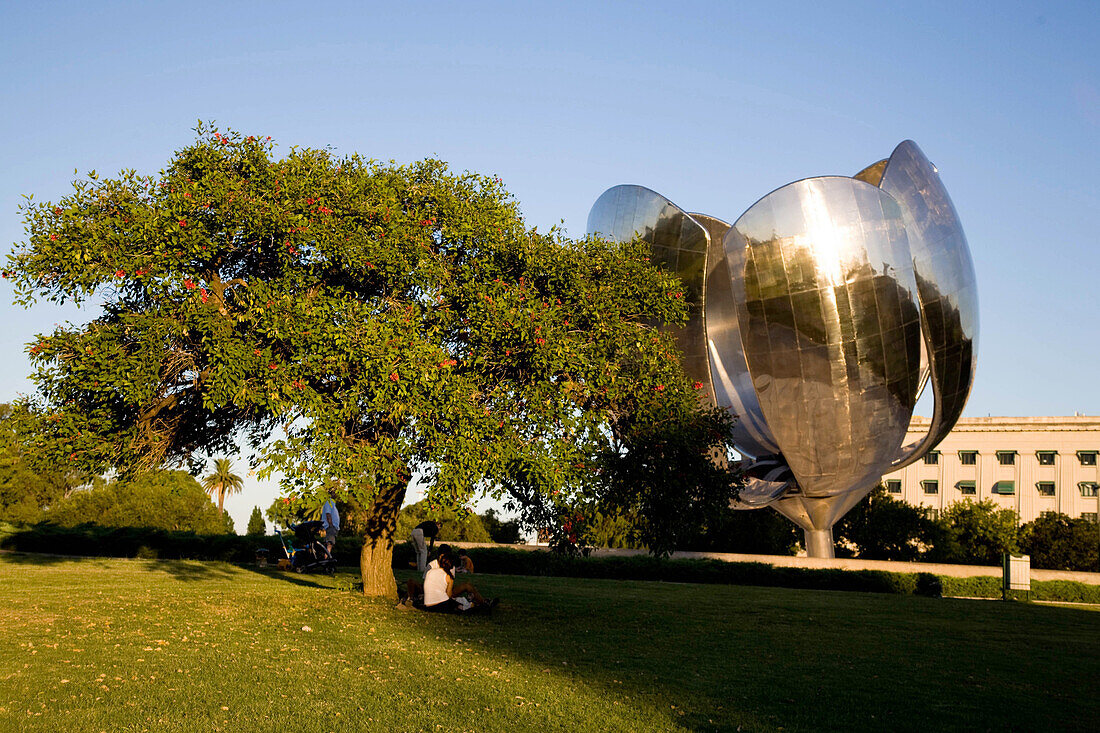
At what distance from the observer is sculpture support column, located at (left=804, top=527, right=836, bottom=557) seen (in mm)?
33094

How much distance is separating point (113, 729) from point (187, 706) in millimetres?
805

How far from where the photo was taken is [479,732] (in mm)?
6770

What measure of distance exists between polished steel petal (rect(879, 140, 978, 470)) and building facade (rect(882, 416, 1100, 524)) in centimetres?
5675

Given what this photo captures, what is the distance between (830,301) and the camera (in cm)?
2564

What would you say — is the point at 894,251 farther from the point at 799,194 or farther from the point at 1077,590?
the point at 1077,590

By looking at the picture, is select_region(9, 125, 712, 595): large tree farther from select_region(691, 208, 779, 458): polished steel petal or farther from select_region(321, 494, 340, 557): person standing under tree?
select_region(691, 208, 779, 458): polished steel petal

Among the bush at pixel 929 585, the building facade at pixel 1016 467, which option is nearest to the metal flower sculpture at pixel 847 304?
the bush at pixel 929 585

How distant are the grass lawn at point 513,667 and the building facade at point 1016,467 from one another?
7201 cm

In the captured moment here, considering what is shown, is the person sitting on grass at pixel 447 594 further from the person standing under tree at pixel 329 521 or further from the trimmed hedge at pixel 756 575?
the trimmed hedge at pixel 756 575

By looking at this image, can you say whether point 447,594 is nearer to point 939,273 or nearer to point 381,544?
point 381,544

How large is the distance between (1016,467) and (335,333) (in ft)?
287

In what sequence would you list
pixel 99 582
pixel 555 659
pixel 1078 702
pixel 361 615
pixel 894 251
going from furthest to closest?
1. pixel 894 251
2. pixel 99 582
3. pixel 361 615
4. pixel 555 659
5. pixel 1078 702

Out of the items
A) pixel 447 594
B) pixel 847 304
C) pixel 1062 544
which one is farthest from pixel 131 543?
pixel 1062 544

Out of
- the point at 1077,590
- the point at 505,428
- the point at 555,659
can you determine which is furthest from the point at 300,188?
the point at 1077,590
